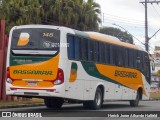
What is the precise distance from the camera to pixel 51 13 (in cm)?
4397

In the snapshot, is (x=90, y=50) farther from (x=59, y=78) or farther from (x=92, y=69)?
(x=59, y=78)

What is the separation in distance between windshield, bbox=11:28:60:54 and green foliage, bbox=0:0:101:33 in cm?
2244

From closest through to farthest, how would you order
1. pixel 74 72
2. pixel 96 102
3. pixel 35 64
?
1. pixel 35 64
2. pixel 74 72
3. pixel 96 102

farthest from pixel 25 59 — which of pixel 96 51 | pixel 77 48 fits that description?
pixel 96 51

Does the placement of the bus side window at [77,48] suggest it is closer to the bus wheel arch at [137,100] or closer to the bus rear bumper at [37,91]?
the bus rear bumper at [37,91]

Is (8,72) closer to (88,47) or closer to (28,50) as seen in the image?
(28,50)

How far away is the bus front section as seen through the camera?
1853cm

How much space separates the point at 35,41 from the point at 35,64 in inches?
38.1

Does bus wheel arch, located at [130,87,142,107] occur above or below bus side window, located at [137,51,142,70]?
below

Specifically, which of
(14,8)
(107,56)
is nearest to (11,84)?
(107,56)

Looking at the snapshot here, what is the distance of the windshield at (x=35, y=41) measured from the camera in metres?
18.9

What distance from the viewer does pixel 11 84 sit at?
19047 millimetres

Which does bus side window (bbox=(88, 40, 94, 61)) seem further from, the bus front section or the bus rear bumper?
the bus rear bumper

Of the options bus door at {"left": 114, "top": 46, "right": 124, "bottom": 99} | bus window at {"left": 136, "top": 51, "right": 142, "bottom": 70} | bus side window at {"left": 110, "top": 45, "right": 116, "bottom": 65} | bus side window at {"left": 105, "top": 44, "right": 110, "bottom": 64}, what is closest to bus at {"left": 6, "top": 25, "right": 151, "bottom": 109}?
bus side window at {"left": 105, "top": 44, "right": 110, "bottom": 64}
